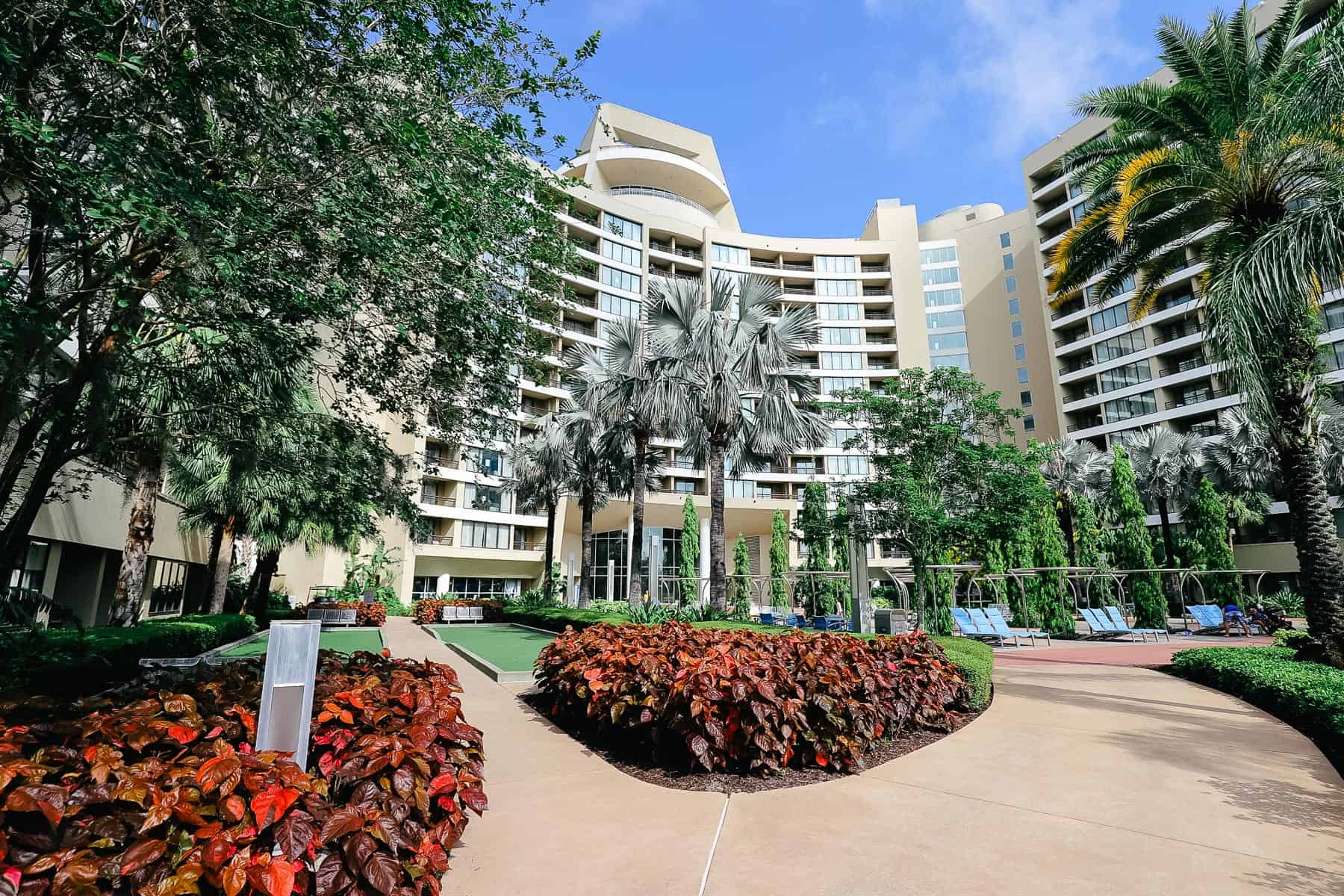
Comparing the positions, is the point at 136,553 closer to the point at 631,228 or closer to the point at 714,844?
the point at 714,844

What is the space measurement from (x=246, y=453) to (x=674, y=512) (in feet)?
143

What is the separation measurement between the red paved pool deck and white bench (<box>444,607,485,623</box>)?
2458cm

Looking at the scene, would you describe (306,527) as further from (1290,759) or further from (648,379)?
(1290,759)

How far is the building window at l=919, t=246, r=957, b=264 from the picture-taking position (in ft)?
219

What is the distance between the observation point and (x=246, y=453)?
26.7 ft

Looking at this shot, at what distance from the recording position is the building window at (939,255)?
66688 millimetres

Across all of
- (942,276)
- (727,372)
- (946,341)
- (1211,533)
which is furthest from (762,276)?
(727,372)

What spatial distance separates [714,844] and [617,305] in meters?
52.6

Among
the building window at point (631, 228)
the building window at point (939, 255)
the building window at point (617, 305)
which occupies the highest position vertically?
the building window at point (939, 255)

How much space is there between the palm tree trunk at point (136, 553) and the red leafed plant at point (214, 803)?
42.3 ft

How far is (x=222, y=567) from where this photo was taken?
2322cm

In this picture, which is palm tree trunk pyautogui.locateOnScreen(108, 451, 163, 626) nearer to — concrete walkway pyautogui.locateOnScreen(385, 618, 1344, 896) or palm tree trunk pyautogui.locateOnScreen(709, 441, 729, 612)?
concrete walkway pyautogui.locateOnScreen(385, 618, 1344, 896)

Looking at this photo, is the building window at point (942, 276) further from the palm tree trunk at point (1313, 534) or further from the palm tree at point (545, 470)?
the palm tree trunk at point (1313, 534)

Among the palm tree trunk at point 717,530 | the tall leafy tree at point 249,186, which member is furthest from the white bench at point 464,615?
the tall leafy tree at point 249,186
